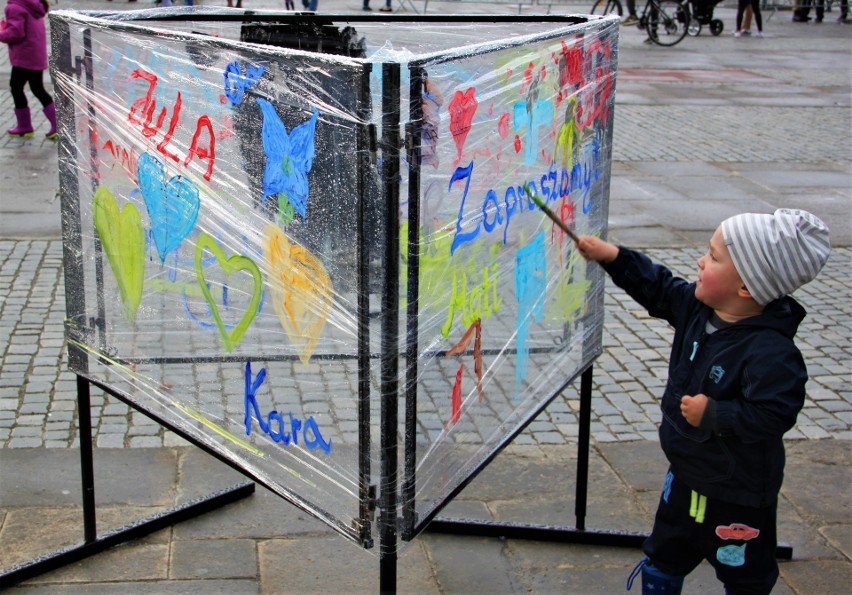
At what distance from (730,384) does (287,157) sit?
4.00 feet

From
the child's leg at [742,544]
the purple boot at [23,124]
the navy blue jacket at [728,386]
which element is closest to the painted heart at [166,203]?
the navy blue jacket at [728,386]

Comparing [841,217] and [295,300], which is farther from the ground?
[295,300]

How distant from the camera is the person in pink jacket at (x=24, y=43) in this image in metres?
9.05

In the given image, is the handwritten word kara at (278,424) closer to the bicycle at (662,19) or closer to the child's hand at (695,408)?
the child's hand at (695,408)

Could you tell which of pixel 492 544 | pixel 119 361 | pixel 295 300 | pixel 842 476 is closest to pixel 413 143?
pixel 295 300

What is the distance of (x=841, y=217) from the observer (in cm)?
811

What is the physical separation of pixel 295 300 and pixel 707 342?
1062 millimetres

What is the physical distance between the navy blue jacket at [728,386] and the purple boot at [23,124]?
25.7 feet

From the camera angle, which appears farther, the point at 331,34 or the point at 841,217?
the point at 841,217

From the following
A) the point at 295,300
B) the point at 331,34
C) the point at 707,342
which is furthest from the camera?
the point at 331,34

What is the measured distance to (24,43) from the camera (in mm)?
9109

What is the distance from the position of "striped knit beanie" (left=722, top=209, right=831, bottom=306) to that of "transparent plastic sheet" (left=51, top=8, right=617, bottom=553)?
57 cm

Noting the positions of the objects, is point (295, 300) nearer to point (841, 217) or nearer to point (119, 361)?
point (119, 361)

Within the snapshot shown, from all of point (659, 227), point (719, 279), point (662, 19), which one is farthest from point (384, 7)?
point (719, 279)
